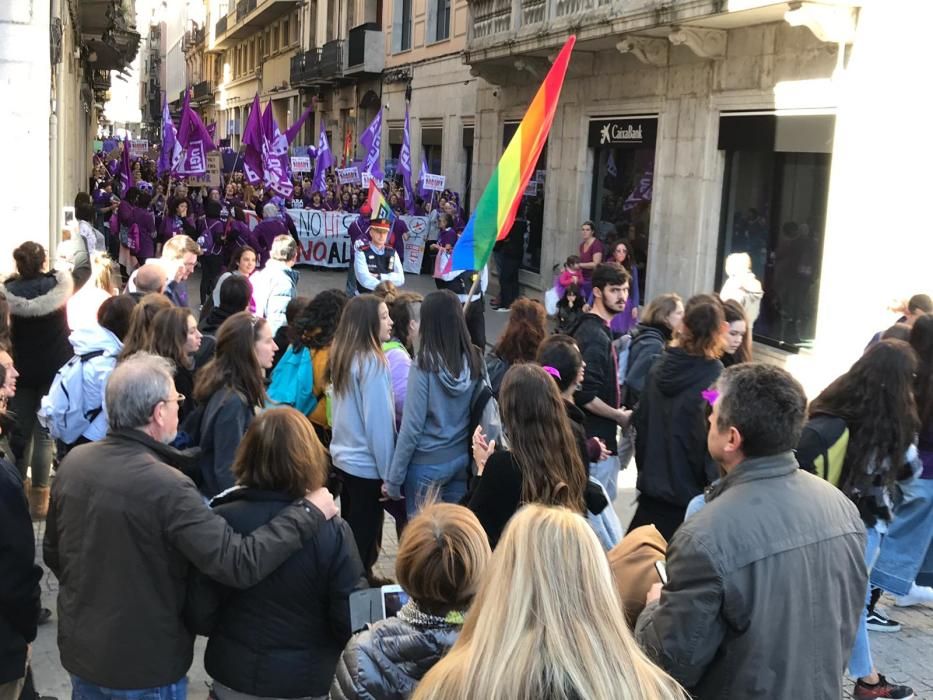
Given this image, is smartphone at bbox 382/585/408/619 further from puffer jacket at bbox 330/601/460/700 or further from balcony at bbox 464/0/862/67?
balcony at bbox 464/0/862/67

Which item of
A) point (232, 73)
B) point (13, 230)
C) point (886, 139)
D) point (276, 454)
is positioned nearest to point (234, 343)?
point (276, 454)

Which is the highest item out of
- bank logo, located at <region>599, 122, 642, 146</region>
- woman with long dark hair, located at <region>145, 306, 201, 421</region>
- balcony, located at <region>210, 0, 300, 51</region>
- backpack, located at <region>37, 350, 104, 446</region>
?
balcony, located at <region>210, 0, 300, 51</region>

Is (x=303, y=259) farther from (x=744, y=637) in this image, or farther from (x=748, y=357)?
(x=744, y=637)

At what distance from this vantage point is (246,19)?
50062 mm

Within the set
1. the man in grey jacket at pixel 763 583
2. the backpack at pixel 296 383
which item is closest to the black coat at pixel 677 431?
the man in grey jacket at pixel 763 583

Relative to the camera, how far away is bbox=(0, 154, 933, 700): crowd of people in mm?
2189

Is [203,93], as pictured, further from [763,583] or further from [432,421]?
[763,583]

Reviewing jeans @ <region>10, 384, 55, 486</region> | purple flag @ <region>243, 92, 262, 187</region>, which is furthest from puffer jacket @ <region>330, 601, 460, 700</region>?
purple flag @ <region>243, 92, 262, 187</region>

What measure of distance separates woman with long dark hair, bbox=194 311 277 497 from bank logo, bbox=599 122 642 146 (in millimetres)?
10978

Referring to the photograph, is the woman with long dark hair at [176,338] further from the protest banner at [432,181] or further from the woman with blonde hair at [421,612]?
the protest banner at [432,181]

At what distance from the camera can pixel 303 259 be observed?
2123 centimetres

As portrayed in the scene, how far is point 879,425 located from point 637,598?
1.82m

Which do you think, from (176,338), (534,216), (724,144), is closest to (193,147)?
(534,216)

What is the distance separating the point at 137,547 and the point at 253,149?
18.1 meters
